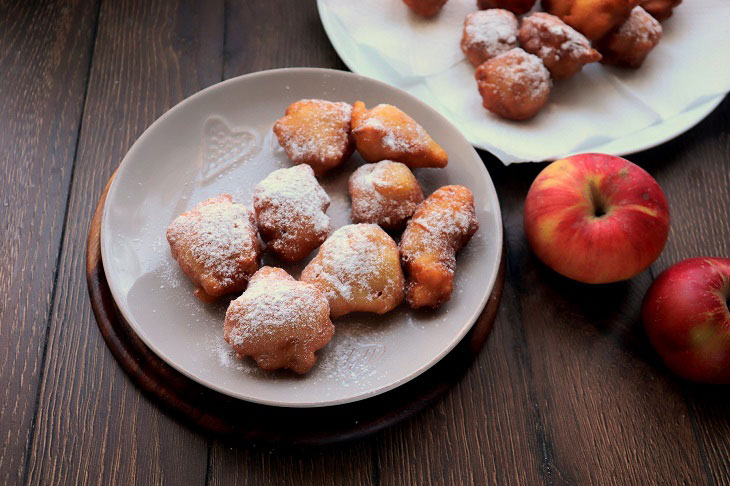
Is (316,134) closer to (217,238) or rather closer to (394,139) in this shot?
(394,139)

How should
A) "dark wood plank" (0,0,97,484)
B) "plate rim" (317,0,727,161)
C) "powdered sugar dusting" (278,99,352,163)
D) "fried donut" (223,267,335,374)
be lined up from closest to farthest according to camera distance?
"fried donut" (223,267,335,374), "dark wood plank" (0,0,97,484), "powdered sugar dusting" (278,99,352,163), "plate rim" (317,0,727,161)

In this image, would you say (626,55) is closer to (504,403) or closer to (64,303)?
(504,403)

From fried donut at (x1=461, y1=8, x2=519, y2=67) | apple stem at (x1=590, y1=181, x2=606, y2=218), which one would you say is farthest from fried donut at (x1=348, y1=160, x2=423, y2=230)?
fried donut at (x1=461, y1=8, x2=519, y2=67)

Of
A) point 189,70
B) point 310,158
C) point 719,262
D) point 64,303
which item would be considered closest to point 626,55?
point 719,262

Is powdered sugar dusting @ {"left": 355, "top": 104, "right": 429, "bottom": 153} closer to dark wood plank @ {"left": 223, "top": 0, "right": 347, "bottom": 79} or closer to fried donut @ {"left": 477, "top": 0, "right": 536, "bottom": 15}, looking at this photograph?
dark wood plank @ {"left": 223, "top": 0, "right": 347, "bottom": 79}

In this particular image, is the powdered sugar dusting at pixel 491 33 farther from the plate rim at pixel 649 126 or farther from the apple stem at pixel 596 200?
the apple stem at pixel 596 200

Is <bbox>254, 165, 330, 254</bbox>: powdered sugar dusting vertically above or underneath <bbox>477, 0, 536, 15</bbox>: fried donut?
underneath
